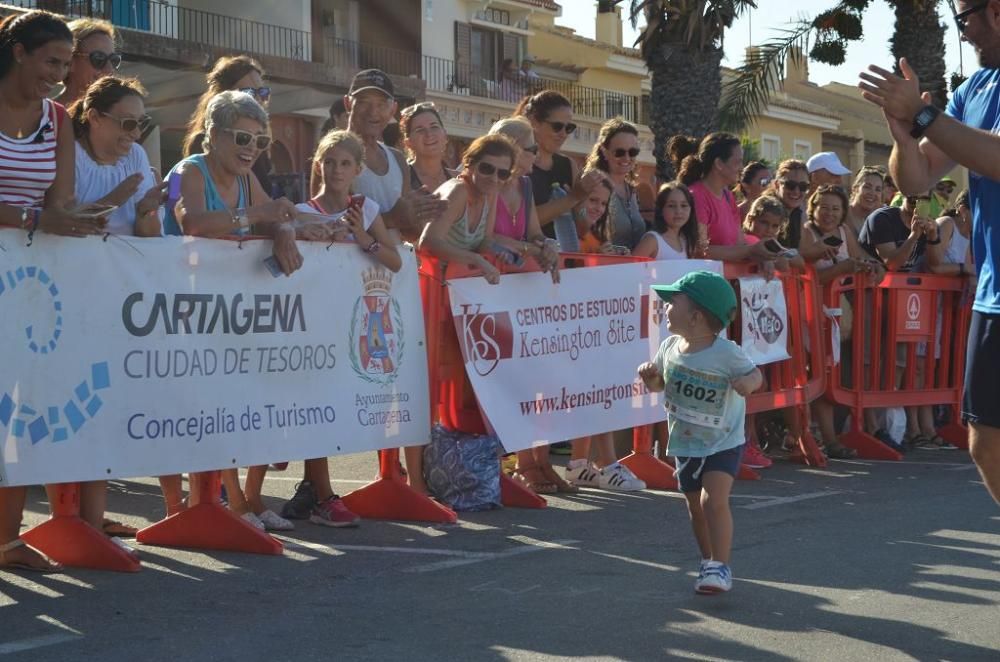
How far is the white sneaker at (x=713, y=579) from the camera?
5949mm

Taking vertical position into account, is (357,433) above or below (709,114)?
below

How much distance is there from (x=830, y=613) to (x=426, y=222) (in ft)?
11.4

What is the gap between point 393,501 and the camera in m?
8.06

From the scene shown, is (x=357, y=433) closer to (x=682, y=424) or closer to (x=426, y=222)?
(x=426, y=222)

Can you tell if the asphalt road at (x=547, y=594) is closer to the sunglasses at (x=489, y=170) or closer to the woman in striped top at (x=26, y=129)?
the woman in striped top at (x=26, y=129)

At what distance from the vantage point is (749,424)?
11102 millimetres

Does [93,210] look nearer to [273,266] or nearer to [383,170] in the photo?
[273,266]

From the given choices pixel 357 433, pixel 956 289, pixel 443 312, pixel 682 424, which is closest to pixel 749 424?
pixel 956 289

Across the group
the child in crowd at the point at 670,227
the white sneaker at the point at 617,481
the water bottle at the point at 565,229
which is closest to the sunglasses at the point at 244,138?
the water bottle at the point at 565,229

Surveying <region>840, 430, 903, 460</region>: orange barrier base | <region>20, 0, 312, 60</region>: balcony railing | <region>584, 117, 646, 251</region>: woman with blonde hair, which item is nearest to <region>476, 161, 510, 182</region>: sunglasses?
<region>584, 117, 646, 251</region>: woman with blonde hair

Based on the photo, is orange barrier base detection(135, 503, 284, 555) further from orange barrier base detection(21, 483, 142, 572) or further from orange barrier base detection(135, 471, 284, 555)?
orange barrier base detection(21, 483, 142, 572)

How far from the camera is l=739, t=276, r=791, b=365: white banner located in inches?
422

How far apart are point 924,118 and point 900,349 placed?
7877 mm

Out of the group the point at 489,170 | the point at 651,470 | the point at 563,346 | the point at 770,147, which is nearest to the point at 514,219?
the point at 489,170
